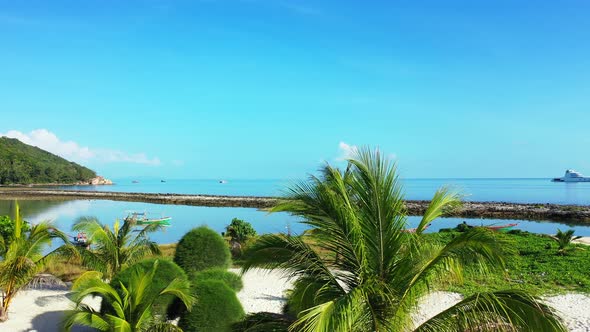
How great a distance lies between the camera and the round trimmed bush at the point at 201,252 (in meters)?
11.8

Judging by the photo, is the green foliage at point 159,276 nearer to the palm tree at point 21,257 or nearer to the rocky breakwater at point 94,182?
the palm tree at point 21,257

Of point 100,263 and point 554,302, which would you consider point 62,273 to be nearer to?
point 100,263

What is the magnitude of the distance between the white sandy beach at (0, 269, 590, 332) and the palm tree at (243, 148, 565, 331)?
4856mm

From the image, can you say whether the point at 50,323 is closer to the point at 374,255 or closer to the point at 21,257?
the point at 21,257

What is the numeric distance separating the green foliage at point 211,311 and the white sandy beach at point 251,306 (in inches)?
46.0

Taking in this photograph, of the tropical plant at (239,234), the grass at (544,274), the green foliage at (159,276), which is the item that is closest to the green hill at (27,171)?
the tropical plant at (239,234)

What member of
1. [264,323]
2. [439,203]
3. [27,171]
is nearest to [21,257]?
[264,323]

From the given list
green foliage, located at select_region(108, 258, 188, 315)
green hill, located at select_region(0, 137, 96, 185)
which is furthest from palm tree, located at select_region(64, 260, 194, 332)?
green hill, located at select_region(0, 137, 96, 185)

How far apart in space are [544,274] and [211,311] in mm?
12477

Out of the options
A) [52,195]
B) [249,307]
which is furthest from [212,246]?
[52,195]

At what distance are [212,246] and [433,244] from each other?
7.65 metres

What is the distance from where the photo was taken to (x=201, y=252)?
11.9 metres

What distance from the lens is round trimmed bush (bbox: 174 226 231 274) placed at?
1182cm

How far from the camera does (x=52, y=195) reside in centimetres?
8544
